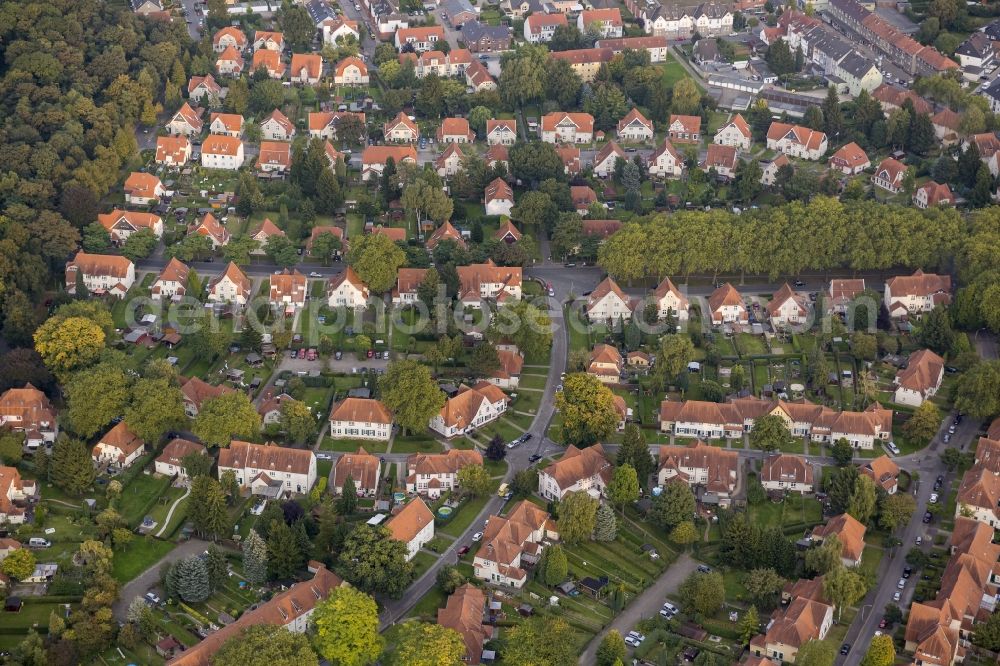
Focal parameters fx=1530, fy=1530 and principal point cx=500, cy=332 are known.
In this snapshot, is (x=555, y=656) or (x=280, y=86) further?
(x=280, y=86)

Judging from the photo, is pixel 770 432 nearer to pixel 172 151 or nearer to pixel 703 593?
pixel 703 593

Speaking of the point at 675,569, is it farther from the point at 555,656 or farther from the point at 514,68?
the point at 514,68

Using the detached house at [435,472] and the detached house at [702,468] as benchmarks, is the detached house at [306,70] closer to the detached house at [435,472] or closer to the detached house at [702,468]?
the detached house at [435,472]

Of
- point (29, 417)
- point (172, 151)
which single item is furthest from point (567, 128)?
point (29, 417)

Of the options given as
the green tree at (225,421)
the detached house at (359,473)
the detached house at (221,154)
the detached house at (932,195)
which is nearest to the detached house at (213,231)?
the detached house at (221,154)

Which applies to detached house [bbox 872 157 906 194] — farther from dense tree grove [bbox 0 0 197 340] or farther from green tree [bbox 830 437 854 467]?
dense tree grove [bbox 0 0 197 340]

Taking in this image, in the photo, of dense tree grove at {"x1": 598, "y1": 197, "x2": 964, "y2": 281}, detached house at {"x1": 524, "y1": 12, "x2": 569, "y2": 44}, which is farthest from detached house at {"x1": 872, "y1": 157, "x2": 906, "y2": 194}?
detached house at {"x1": 524, "y1": 12, "x2": 569, "y2": 44}

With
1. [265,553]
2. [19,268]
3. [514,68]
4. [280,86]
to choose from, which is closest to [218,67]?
[280,86]
